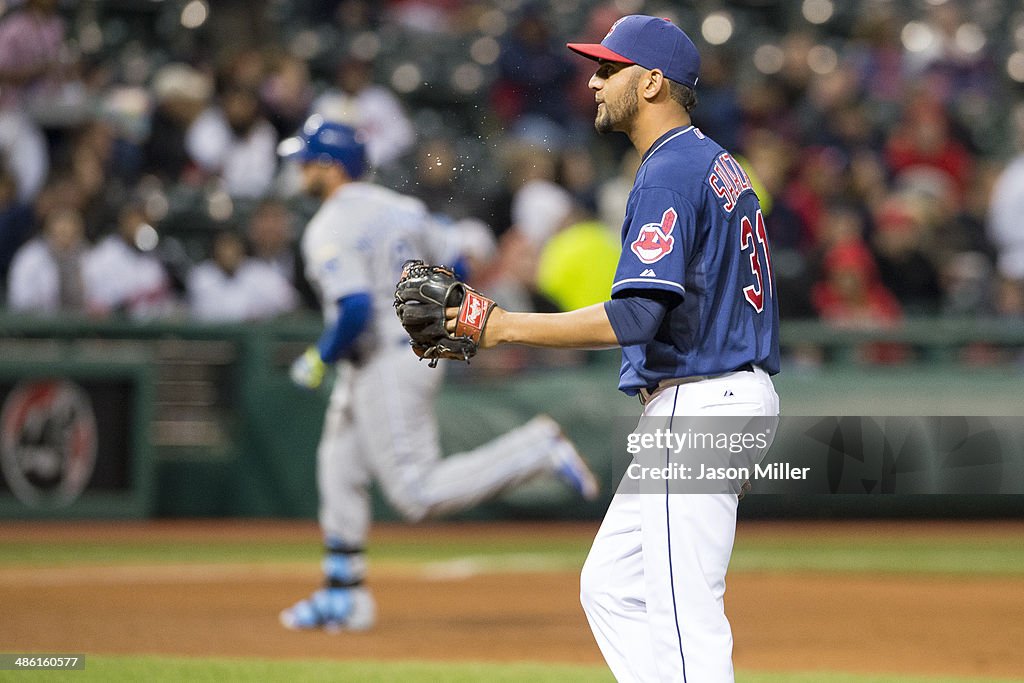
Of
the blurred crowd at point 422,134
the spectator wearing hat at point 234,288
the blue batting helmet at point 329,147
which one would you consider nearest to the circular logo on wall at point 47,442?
the blurred crowd at point 422,134

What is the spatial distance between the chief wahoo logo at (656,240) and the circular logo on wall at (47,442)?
838 centimetres

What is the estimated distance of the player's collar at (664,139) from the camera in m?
3.84

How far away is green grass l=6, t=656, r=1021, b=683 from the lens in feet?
18.8

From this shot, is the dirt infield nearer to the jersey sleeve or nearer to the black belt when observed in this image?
the black belt

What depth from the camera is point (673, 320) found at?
376 centimetres

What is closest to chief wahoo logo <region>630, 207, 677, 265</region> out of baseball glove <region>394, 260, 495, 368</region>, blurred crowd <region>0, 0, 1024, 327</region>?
baseball glove <region>394, 260, 495, 368</region>

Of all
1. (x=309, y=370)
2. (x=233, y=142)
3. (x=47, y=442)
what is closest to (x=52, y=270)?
(x=47, y=442)

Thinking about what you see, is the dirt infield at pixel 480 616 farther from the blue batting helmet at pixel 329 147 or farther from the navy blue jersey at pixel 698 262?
the navy blue jersey at pixel 698 262

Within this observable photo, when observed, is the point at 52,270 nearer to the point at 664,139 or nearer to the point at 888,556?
the point at 888,556

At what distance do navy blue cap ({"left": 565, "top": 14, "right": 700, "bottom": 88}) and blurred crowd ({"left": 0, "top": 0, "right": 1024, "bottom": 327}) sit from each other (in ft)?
15.1

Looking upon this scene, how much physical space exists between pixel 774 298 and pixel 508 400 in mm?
7868

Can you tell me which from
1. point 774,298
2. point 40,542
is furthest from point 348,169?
point 40,542

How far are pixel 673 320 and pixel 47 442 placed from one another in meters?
8.32

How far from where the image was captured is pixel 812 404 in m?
11.5
